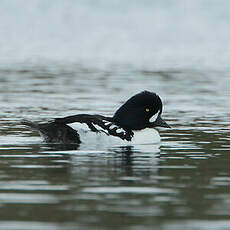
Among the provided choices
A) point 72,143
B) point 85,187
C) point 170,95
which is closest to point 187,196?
point 85,187

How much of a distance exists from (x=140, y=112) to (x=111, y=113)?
5.55 meters

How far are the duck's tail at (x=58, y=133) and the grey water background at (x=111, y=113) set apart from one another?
0.24 metres

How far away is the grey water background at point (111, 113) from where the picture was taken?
27.6 feet

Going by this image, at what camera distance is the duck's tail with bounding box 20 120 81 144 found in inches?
541

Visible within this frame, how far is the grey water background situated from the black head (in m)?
0.58

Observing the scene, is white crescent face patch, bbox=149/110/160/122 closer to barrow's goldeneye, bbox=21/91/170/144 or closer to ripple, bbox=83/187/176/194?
barrow's goldeneye, bbox=21/91/170/144

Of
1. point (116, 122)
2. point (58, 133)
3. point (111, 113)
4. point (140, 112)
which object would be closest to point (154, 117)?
point (140, 112)

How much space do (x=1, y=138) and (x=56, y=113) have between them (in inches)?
206

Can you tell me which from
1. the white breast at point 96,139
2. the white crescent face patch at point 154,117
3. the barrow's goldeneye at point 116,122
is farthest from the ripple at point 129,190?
the white crescent face patch at point 154,117

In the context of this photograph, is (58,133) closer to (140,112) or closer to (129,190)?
(140,112)

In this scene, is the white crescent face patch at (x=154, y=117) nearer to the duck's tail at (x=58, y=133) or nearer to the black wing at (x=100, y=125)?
the black wing at (x=100, y=125)

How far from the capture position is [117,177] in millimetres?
10469

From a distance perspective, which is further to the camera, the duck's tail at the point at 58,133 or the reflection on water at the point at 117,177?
the duck's tail at the point at 58,133

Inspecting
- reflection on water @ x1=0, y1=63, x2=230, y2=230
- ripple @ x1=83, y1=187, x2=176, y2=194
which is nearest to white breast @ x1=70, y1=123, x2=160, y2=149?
reflection on water @ x1=0, y1=63, x2=230, y2=230
